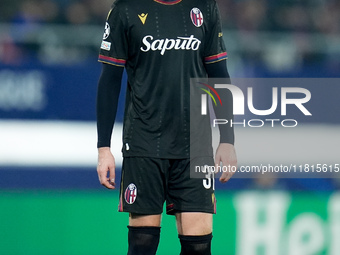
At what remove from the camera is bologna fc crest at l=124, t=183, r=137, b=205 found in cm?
386

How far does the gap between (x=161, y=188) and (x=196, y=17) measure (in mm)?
916

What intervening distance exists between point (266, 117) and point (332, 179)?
785 millimetres

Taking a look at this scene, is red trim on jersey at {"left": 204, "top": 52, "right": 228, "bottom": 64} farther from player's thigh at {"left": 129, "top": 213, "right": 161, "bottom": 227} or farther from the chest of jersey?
player's thigh at {"left": 129, "top": 213, "right": 161, "bottom": 227}

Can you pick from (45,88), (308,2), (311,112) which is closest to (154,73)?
(45,88)

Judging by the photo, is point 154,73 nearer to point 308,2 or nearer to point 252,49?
point 252,49

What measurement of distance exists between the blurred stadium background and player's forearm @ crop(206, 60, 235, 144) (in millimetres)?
2004

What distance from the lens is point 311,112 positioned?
623 centimetres

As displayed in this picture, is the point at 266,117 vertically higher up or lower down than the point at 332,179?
higher up

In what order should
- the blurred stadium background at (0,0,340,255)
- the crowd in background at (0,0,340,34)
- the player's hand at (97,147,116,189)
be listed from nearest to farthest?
the player's hand at (97,147,116,189) → the blurred stadium background at (0,0,340,255) → the crowd in background at (0,0,340,34)

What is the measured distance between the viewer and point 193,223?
385cm

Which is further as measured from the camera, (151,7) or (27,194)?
(27,194)

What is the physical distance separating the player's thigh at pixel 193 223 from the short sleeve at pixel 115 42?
86 cm

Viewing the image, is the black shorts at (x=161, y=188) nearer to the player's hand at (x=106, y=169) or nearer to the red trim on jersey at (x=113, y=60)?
the player's hand at (x=106, y=169)

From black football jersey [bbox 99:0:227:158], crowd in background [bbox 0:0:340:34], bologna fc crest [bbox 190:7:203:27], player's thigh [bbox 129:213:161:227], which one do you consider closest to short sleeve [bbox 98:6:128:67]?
black football jersey [bbox 99:0:227:158]
